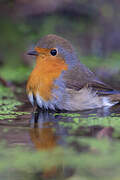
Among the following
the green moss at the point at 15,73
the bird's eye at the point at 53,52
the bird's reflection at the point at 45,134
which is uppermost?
the green moss at the point at 15,73

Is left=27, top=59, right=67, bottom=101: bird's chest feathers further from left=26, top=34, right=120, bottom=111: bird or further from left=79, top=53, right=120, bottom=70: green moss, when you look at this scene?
left=79, top=53, right=120, bottom=70: green moss

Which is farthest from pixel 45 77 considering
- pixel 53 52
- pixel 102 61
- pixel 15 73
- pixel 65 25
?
pixel 65 25

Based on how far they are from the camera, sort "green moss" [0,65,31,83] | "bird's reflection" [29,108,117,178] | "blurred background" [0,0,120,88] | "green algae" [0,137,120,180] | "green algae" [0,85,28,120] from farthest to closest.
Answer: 1. "blurred background" [0,0,120,88]
2. "green moss" [0,65,31,83]
3. "green algae" [0,85,28,120]
4. "bird's reflection" [29,108,117,178]
5. "green algae" [0,137,120,180]

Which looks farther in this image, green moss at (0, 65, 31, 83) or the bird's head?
green moss at (0, 65, 31, 83)

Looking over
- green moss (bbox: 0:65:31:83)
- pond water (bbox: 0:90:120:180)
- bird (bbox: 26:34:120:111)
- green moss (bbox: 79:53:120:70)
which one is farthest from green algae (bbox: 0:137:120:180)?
green moss (bbox: 79:53:120:70)

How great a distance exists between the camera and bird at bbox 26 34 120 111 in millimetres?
5570

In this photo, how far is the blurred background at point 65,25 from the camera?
10.8 m

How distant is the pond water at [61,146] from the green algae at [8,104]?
15 centimetres

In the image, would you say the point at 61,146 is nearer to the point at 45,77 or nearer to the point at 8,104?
the point at 45,77

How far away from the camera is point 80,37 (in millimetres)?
11891

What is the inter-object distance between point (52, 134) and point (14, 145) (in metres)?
0.54

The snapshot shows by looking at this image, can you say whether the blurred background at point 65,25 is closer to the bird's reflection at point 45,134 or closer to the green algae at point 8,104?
the green algae at point 8,104

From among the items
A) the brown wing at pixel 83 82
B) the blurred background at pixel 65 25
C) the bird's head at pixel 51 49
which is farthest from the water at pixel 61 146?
the blurred background at pixel 65 25

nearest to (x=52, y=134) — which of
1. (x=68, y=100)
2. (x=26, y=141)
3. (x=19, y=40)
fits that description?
(x=26, y=141)
